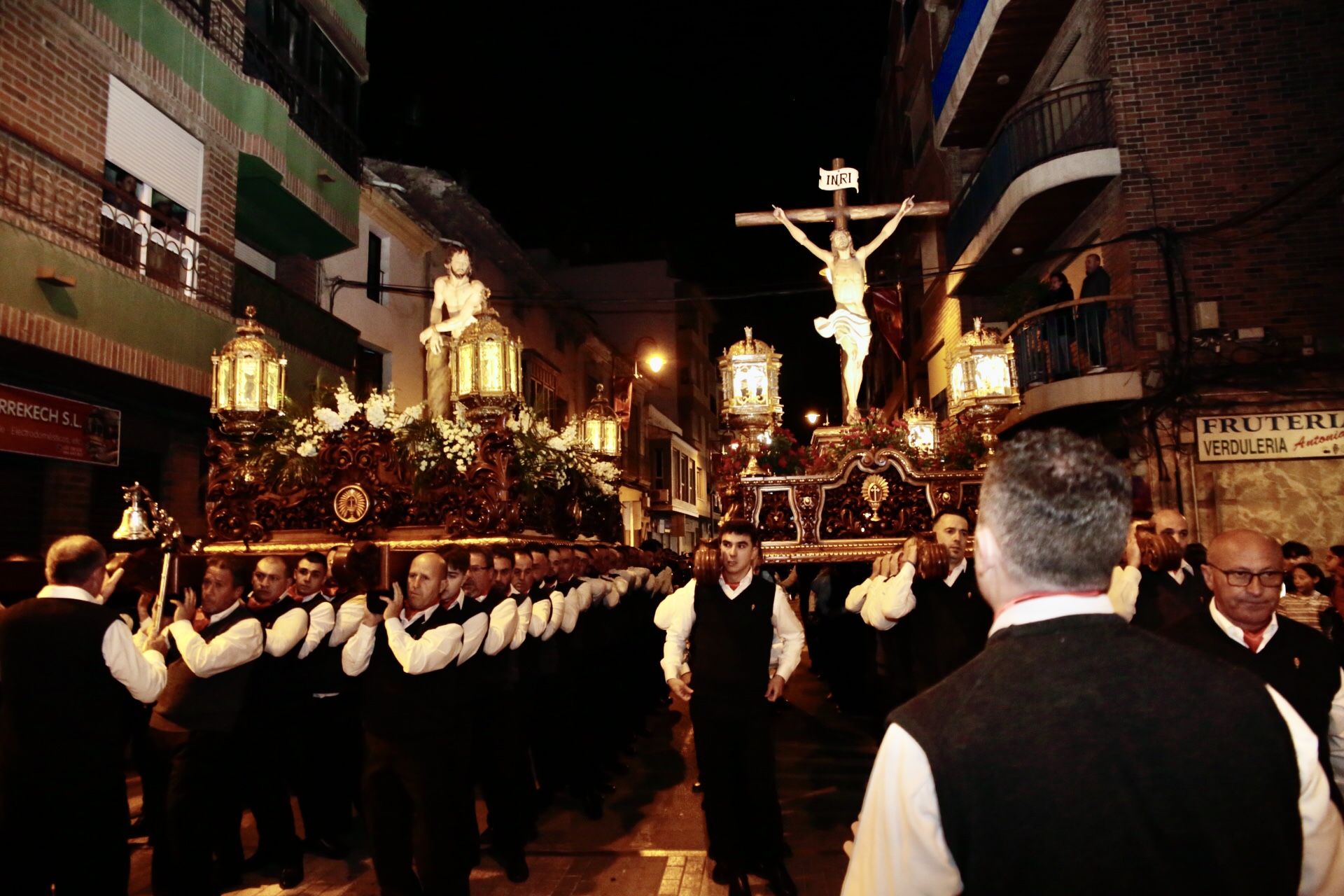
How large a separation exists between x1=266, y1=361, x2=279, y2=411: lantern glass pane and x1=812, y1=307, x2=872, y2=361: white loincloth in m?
5.06

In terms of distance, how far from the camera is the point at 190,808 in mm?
4785

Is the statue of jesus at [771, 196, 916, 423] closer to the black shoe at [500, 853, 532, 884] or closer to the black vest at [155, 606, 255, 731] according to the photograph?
the black shoe at [500, 853, 532, 884]

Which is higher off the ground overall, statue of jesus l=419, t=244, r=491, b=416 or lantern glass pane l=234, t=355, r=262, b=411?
statue of jesus l=419, t=244, r=491, b=416

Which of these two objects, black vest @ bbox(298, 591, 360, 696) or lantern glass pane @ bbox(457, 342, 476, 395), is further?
lantern glass pane @ bbox(457, 342, 476, 395)

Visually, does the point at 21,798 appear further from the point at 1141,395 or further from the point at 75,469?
the point at 1141,395

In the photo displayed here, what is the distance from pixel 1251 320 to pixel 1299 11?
404cm

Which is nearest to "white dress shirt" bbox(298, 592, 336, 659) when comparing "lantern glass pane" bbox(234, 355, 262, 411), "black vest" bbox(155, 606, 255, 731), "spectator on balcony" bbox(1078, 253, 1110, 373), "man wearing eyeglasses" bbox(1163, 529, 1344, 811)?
"black vest" bbox(155, 606, 255, 731)

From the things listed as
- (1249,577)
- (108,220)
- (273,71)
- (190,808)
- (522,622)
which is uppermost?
(273,71)

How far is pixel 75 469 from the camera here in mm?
9977

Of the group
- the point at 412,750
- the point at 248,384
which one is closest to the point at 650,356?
the point at 248,384

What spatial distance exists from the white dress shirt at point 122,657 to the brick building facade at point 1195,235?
9.94m

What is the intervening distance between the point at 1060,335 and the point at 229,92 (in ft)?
38.1

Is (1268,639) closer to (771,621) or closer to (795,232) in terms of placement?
(771,621)

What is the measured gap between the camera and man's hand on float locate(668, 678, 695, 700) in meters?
5.25
